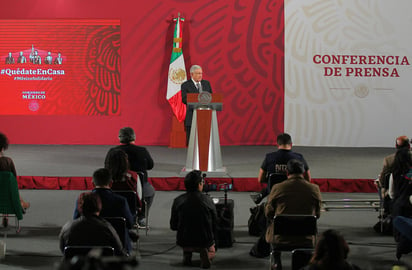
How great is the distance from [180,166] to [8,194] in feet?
12.0

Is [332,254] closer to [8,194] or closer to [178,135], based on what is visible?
[8,194]

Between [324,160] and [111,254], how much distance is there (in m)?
6.37

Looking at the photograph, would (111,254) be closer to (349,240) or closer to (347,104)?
(349,240)

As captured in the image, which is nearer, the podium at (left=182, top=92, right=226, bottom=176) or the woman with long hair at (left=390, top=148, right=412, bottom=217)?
the woman with long hair at (left=390, top=148, right=412, bottom=217)

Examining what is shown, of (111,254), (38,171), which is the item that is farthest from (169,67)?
(111,254)

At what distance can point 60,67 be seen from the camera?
441 inches

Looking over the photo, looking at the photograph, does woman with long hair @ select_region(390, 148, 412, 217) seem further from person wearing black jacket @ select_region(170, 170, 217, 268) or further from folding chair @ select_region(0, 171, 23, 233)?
folding chair @ select_region(0, 171, 23, 233)

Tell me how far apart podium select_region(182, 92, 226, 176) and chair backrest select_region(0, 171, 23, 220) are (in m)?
2.78

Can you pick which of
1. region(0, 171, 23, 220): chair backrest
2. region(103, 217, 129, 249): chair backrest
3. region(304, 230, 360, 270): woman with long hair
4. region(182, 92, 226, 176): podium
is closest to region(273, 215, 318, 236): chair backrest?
region(103, 217, 129, 249): chair backrest

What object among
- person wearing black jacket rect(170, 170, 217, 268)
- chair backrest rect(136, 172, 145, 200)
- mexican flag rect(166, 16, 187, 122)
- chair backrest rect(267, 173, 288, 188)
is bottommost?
person wearing black jacket rect(170, 170, 217, 268)

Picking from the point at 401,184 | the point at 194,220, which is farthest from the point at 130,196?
the point at 401,184

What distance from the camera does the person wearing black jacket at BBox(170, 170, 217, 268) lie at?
469 centimetres

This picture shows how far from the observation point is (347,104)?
1101 cm

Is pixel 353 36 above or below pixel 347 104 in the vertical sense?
above
